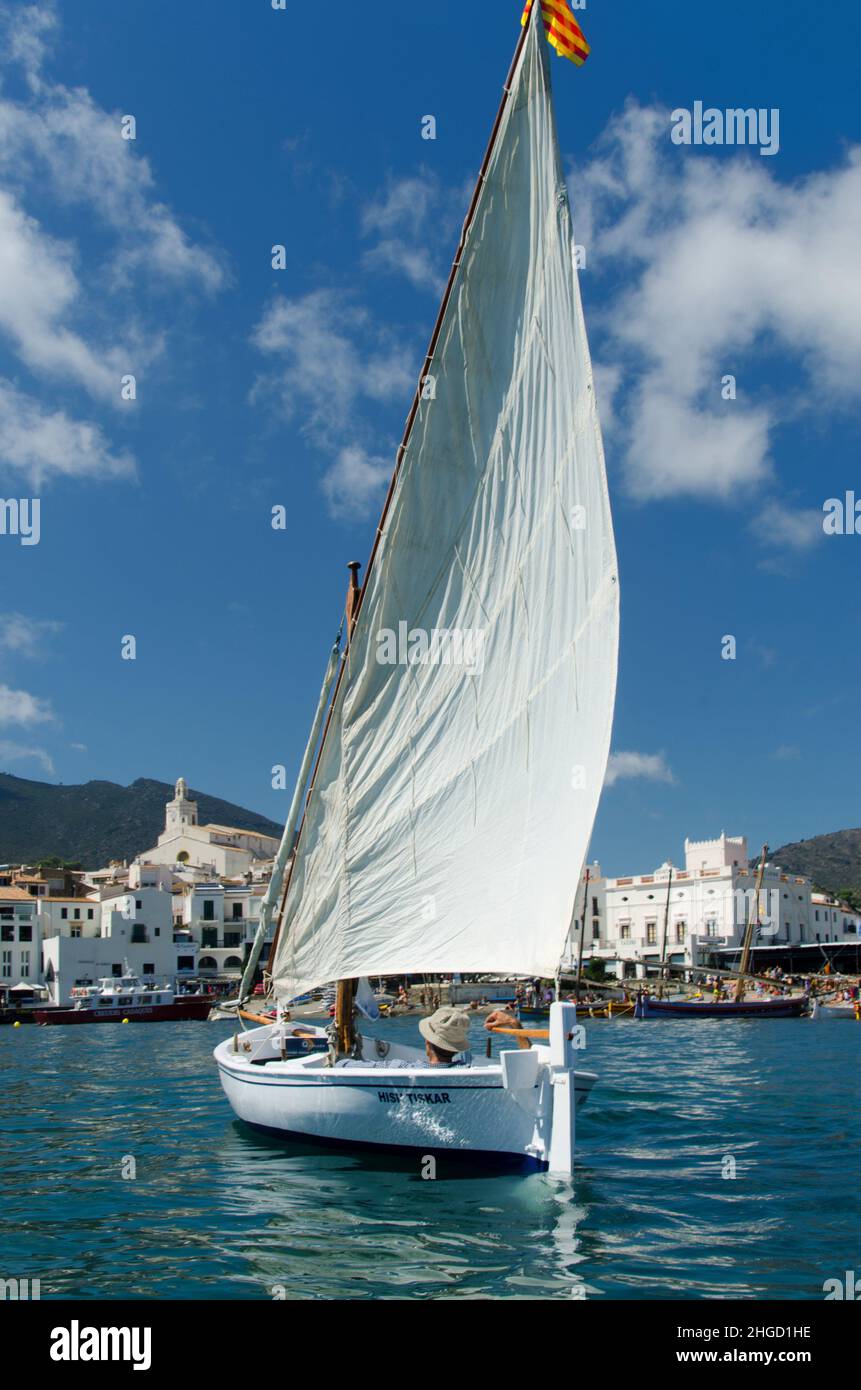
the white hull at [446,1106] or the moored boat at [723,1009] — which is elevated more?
the white hull at [446,1106]

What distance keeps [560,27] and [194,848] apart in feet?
461

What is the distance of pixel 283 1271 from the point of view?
11453mm

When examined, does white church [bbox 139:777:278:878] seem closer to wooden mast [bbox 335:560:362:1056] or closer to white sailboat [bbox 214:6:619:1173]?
wooden mast [bbox 335:560:362:1056]

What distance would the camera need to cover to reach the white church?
14738 centimetres

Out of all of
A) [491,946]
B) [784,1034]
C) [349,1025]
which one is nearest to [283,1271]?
[491,946]

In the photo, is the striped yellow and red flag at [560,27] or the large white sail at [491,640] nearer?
the large white sail at [491,640]

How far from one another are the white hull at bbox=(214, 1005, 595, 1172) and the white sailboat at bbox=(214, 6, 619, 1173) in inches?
2.4

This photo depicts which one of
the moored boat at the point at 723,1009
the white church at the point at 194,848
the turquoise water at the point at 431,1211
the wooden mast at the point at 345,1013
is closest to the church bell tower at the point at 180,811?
the white church at the point at 194,848

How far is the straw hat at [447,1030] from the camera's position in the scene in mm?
16875

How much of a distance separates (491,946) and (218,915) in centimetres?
11024

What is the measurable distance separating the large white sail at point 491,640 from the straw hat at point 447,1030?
2.59ft

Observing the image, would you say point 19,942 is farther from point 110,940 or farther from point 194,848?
point 194,848

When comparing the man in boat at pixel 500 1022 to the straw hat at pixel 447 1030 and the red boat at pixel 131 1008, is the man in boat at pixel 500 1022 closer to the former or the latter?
the straw hat at pixel 447 1030

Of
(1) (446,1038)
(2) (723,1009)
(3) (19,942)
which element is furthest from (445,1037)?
(3) (19,942)
